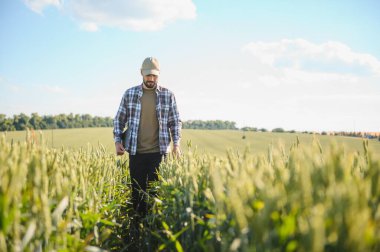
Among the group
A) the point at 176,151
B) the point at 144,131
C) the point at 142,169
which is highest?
the point at 144,131

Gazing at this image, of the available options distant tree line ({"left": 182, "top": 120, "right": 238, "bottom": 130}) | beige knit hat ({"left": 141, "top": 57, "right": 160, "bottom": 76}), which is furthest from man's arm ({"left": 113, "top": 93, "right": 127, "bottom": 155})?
distant tree line ({"left": 182, "top": 120, "right": 238, "bottom": 130})

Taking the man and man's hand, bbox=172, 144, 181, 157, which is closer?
man's hand, bbox=172, 144, 181, 157

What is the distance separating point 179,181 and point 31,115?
7349 centimetres

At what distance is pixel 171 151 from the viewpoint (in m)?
5.14

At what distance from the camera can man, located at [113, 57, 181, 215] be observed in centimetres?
517

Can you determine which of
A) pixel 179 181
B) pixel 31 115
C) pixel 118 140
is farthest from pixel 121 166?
pixel 31 115

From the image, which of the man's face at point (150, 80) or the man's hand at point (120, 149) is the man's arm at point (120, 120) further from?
the man's face at point (150, 80)

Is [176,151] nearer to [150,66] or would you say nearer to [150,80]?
[150,80]

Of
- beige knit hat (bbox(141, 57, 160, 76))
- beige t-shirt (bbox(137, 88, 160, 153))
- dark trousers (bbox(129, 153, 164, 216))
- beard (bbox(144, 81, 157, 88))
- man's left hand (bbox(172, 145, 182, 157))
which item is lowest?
dark trousers (bbox(129, 153, 164, 216))

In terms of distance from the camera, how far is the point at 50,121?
72125 millimetres

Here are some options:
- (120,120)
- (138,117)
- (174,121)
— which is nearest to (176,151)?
(174,121)

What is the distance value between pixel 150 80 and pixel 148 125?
2.37ft

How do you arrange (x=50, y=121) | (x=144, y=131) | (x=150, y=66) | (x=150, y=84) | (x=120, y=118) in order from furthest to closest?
(x=50, y=121)
(x=120, y=118)
(x=144, y=131)
(x=150, y=84)
(x=150, y=66)

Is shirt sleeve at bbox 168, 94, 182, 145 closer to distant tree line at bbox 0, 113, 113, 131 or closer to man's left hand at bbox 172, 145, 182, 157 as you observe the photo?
man's left hand at bbox 172, 145, 182, 157
